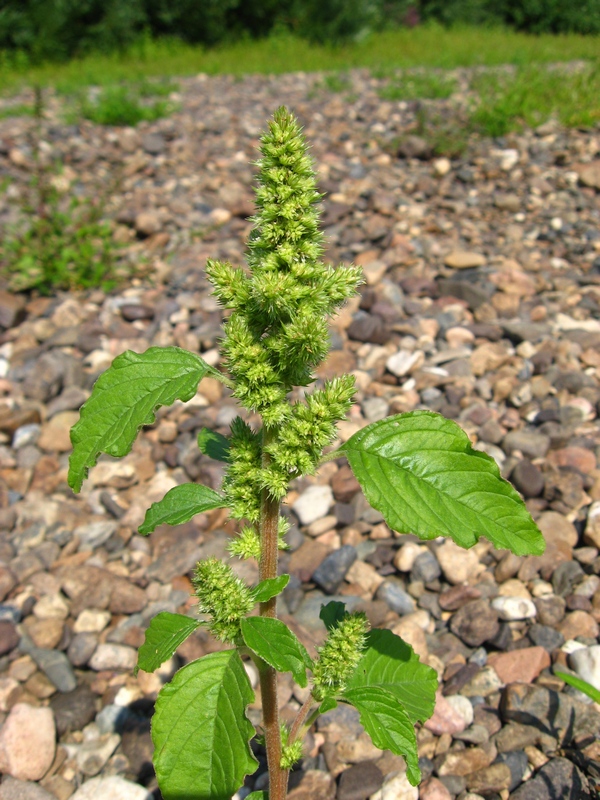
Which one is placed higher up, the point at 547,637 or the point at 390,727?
the point at 390,727

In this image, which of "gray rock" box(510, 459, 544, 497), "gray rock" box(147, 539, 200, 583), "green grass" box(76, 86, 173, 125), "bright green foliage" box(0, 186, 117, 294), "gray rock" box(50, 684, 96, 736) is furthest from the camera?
"green grass" box(76, 86, 173, 125)

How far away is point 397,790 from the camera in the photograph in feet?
7.97

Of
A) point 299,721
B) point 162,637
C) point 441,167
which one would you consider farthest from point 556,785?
point 441,167

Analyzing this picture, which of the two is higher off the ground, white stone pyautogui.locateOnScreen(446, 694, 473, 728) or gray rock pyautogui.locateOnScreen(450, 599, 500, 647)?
gray rock pyautogui.locateOnScreen(450, 599, 500, 647)

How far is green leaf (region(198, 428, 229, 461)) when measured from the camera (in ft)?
7.00

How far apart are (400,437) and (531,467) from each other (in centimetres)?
226

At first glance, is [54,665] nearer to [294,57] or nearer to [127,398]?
[127,398]

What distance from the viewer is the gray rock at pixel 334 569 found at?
3.32 meters

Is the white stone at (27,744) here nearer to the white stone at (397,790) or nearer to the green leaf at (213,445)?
the white stone at (397,790)

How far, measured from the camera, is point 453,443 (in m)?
1.60

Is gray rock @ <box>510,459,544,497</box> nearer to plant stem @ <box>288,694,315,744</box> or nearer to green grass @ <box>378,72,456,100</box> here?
plant stem @ <box>288,694,315,744</box>

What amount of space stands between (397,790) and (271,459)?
145 cm

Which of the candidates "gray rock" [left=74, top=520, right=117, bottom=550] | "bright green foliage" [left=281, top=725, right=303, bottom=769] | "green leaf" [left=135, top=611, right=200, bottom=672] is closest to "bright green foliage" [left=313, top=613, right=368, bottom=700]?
"bright green foliage" [left=281, top=725, right=303, bottom=769]

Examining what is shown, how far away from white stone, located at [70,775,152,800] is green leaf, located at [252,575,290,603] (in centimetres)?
134
